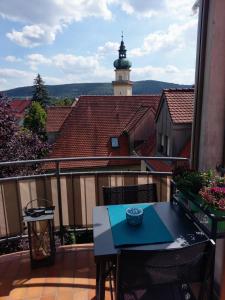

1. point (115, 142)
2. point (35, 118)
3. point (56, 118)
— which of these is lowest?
point (115, 142)

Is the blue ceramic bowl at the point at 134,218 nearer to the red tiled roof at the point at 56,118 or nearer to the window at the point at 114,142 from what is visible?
the window at the point at 114,142

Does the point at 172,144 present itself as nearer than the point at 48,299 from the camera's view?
No

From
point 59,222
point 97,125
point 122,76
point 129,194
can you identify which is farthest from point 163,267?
point 122,76

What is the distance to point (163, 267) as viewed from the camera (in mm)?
1222

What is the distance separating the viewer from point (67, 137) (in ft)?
52.3

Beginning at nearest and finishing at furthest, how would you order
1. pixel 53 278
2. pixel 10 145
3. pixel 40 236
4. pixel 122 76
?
1. pixel 53 278
2. pixel 40 236
3. pixel 10 145
4. pixel 122 76

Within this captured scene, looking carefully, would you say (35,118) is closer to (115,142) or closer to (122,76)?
(122,76)

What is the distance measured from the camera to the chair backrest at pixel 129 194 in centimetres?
227

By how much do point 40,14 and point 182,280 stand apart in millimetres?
4315

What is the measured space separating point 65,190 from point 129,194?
36.9 inches

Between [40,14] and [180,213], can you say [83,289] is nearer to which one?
[180,213]

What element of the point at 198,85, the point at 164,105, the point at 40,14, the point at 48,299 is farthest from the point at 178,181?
the point at 164,105

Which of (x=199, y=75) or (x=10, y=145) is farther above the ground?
(x=199, y=75)

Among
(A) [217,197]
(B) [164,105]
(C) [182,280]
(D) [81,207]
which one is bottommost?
(D) [81,207]
